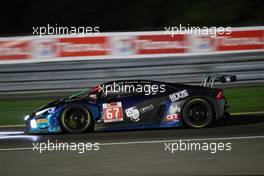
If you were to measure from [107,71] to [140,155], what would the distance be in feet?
23.7

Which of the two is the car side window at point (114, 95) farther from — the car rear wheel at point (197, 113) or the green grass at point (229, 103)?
the green grass at point (229, 103)

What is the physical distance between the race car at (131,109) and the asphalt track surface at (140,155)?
180 mm

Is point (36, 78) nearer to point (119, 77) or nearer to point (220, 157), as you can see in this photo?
point (119, 77)

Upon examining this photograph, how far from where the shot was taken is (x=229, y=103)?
46.6 feet

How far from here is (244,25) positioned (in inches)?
631

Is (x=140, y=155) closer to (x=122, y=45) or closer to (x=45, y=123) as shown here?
(x=45, y=123)

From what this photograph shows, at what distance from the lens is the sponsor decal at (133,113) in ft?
33.9

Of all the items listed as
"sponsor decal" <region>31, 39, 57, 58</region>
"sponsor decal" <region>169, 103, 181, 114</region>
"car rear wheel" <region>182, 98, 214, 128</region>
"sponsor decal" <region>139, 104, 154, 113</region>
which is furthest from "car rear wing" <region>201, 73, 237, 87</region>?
"sponsor decal" <region>31, 39, 57, 58</region>

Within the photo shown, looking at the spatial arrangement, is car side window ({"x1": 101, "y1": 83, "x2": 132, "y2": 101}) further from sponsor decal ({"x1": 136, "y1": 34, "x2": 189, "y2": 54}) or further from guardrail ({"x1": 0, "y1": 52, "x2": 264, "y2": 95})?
sponsor decal ({"x1": 136, "y1": 34, "x2": 189, "y2": 54})

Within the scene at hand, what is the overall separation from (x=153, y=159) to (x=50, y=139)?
255 cm

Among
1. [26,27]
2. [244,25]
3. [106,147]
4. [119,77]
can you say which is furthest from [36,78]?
[106,147]

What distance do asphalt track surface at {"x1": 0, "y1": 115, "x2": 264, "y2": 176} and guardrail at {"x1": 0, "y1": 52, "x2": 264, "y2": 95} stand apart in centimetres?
452

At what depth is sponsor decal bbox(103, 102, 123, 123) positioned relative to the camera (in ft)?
33.7
